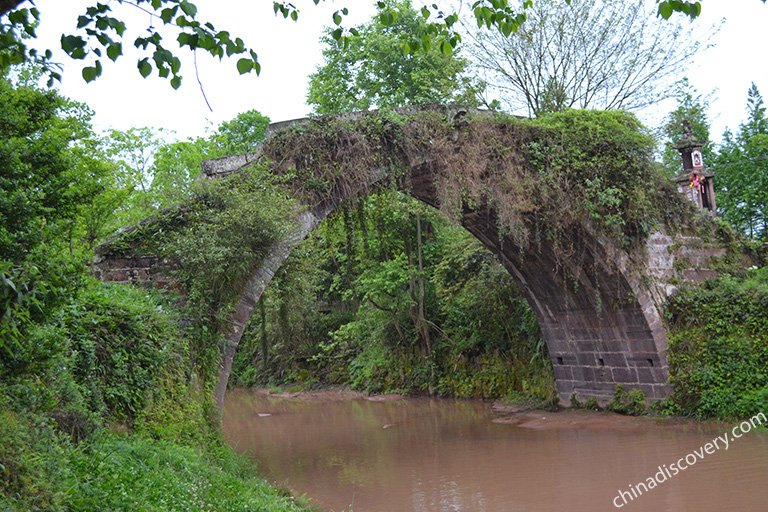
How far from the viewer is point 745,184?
30406 millimetres

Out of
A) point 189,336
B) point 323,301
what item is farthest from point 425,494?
point 323,301

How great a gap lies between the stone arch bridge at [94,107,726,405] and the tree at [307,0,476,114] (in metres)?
6.06

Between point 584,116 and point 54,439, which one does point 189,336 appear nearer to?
point 54,439

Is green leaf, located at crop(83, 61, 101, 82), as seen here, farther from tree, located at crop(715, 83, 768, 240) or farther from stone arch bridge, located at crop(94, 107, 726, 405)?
tree, located at crop(715, 83, 768, 240)

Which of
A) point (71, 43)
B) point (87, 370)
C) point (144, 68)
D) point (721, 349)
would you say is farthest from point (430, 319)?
point (71, 43)

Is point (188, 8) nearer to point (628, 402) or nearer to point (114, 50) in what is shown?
point (114, 50)

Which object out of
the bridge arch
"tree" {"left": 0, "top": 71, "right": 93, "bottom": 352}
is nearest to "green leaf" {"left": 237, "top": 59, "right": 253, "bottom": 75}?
"tree" {"left": 0, "top": 71, "right": 93, "bottom": 352}

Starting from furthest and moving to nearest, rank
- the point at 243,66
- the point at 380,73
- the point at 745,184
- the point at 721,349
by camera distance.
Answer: the point at 745,184 < the point at 380,73 < the point at 721,349 < the point at 243,66

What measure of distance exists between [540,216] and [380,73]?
10994 millimetres

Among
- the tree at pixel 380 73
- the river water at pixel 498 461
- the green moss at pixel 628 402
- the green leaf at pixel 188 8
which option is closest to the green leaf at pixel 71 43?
the green leaf at pixel 188 8

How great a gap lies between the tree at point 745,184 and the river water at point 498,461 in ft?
60.4

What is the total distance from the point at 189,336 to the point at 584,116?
752 cm

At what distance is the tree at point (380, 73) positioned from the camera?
20.1 metres

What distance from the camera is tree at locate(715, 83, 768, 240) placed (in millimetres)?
29484
